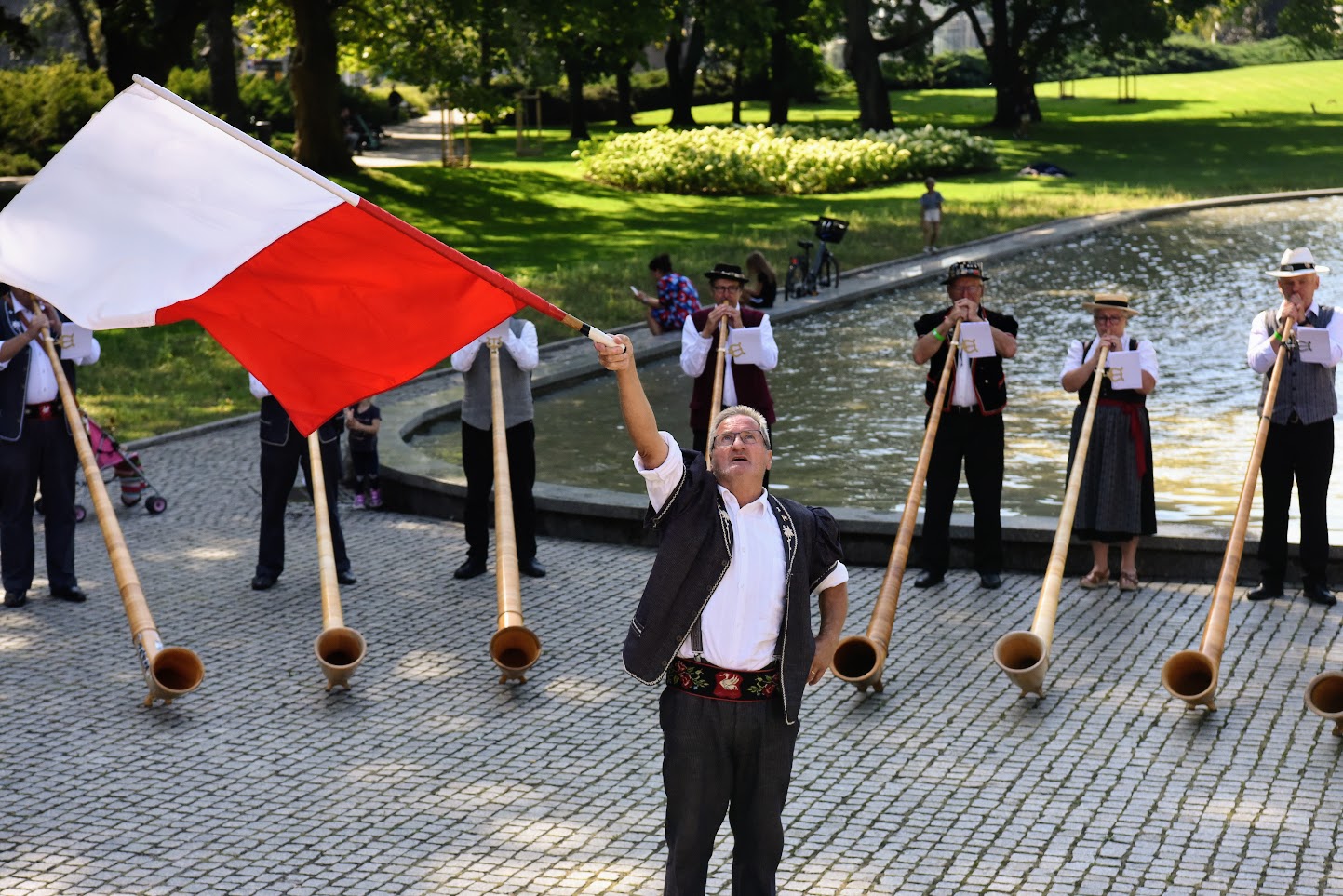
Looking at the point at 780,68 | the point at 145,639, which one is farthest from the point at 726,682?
the point at 780,68

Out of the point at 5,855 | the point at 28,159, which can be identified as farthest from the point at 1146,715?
the point at 28,159

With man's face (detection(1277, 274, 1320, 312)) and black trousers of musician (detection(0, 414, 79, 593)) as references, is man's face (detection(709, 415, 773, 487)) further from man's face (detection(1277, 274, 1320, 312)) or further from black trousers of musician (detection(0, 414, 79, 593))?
black trousers of musician (detection(0, 414, 79, 593))

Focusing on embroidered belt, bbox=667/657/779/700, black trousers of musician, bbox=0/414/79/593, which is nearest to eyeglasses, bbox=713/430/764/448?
embroidered belt, bbox=667/657/779/700

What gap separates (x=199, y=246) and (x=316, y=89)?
99.5 feet

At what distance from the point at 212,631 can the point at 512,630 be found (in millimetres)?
2282

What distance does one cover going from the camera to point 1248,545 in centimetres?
1089

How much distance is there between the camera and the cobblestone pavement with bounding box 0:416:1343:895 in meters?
6.81

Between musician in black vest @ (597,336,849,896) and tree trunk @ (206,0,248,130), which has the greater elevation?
tree trunk @ (206,0,248,130)

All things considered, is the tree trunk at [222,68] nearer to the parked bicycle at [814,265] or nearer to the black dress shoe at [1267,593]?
the parked bicycle at [814,265]

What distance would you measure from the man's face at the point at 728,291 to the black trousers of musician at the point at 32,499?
4.40 meters

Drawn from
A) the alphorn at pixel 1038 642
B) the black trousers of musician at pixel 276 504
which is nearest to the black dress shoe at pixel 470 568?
the black trousers of musician at pixel 276 504

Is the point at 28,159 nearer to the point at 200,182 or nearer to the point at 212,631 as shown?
the point at 212,631

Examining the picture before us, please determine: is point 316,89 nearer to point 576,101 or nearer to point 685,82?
point 576,101

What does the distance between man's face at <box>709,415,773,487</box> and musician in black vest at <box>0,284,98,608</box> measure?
20.5 feet
